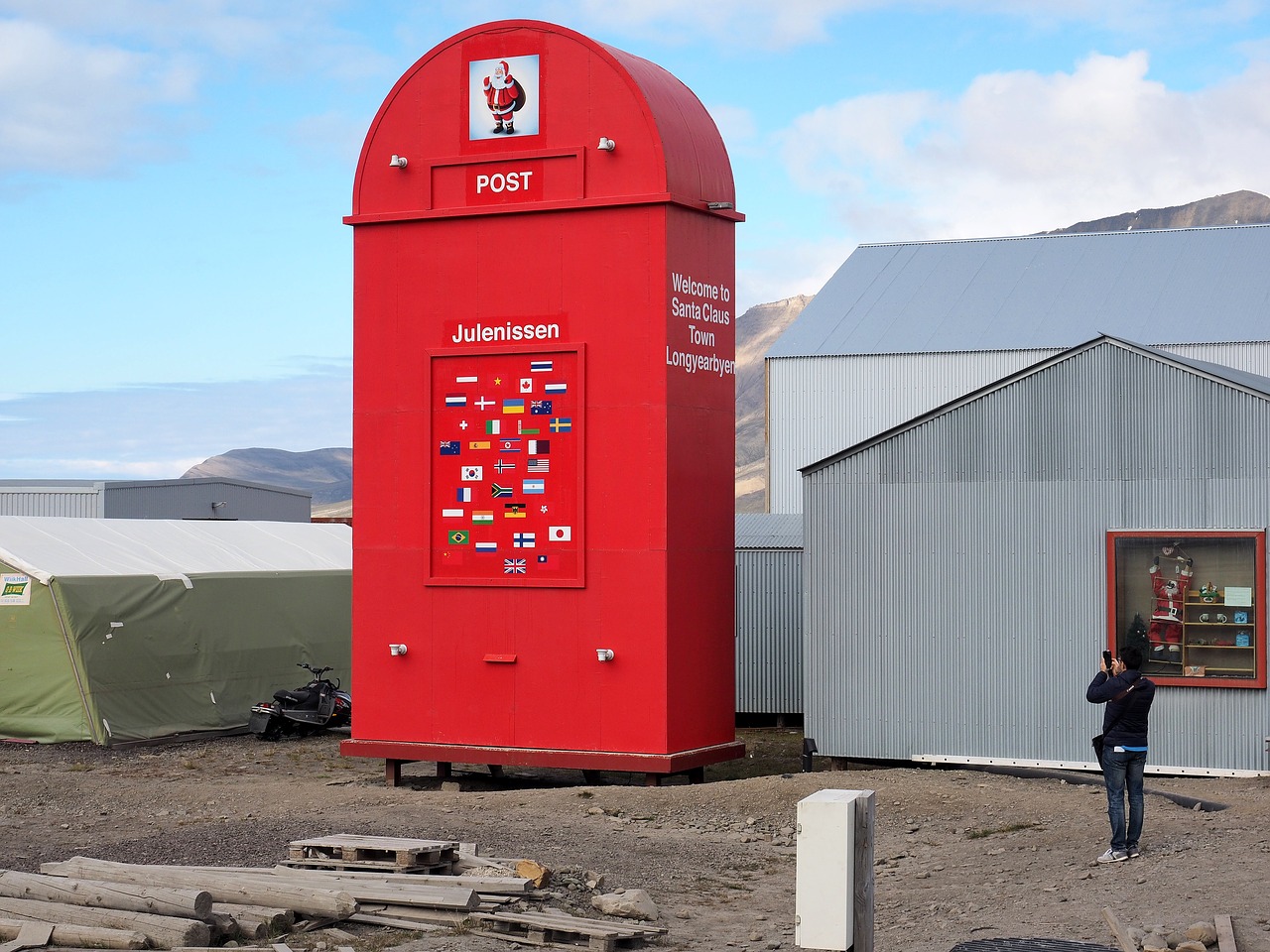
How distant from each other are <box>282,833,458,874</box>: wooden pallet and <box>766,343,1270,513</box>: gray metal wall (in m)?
22.2

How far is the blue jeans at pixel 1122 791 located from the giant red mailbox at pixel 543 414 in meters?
5.39

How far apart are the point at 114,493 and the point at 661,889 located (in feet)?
97.5

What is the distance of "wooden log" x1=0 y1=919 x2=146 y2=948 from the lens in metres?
9.54

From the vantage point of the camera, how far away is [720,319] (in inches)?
686

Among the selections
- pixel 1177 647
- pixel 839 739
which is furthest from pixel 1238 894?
pixel 839 739

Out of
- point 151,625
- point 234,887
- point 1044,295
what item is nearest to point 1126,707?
point 234,887

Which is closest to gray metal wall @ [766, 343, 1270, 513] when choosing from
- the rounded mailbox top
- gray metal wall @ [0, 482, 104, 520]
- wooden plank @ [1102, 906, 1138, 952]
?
the rounded mailbox top

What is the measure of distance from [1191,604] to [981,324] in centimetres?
1813

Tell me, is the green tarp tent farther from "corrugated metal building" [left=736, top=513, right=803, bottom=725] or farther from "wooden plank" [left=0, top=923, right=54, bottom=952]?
"wooden plank" [left=0, top=923, right=54, bottom=952]

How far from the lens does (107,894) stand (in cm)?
1016

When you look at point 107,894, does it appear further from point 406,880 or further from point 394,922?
point 406,880

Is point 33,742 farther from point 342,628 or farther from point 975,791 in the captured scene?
point 975,791

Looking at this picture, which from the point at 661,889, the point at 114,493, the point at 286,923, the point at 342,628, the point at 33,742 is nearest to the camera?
the point at 286,923

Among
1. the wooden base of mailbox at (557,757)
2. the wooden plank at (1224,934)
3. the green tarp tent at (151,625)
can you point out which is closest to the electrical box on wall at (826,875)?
the wooden plank at (1224,934)
